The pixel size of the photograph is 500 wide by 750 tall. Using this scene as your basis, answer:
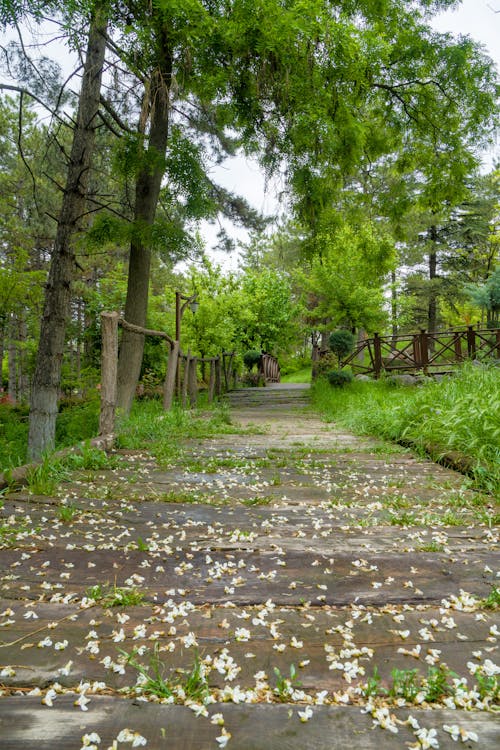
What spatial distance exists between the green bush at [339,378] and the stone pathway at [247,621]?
30.8ft

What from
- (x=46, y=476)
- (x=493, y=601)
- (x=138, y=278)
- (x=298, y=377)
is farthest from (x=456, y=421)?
(x=298, y=377)

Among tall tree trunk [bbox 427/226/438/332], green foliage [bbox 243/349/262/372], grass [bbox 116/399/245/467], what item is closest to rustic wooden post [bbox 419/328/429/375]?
green foliage [bbox 243/349/262/372]

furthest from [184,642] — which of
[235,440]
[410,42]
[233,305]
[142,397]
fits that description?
[233,305]

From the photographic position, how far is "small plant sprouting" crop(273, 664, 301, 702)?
3.16ft

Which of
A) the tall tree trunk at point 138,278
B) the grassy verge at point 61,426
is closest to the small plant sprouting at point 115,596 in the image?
the tall tree trunk at point 138,278

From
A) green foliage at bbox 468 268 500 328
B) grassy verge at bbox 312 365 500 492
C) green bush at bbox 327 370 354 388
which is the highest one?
green foliage at bbox 468 268 500 328

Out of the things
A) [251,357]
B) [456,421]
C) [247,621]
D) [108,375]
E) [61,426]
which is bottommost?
[61,426]

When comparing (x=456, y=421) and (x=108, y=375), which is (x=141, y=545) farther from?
(x=456, y=421)

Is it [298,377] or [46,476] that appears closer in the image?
[46,476]

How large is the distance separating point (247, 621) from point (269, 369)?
18.0m

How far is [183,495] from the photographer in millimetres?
2547

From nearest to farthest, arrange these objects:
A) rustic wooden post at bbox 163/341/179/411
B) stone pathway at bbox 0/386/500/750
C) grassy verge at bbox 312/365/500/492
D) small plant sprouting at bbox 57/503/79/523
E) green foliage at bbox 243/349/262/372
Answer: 1. stone pathway at bbox 0/386/500/750
2. small plant sprouting at bbox 57/503/79/523
3. grassy verge at bbox 312/365/500/492
4. rustic wooden post at bbox 163/341/179/411
5. green foliage at bbox 243/349/262/372

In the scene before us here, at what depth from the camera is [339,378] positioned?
11.9m

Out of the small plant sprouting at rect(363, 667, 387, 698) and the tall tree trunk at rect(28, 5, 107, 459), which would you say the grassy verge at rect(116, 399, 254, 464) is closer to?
the tall tree trunk at rect(28, 5, 107, 459)
